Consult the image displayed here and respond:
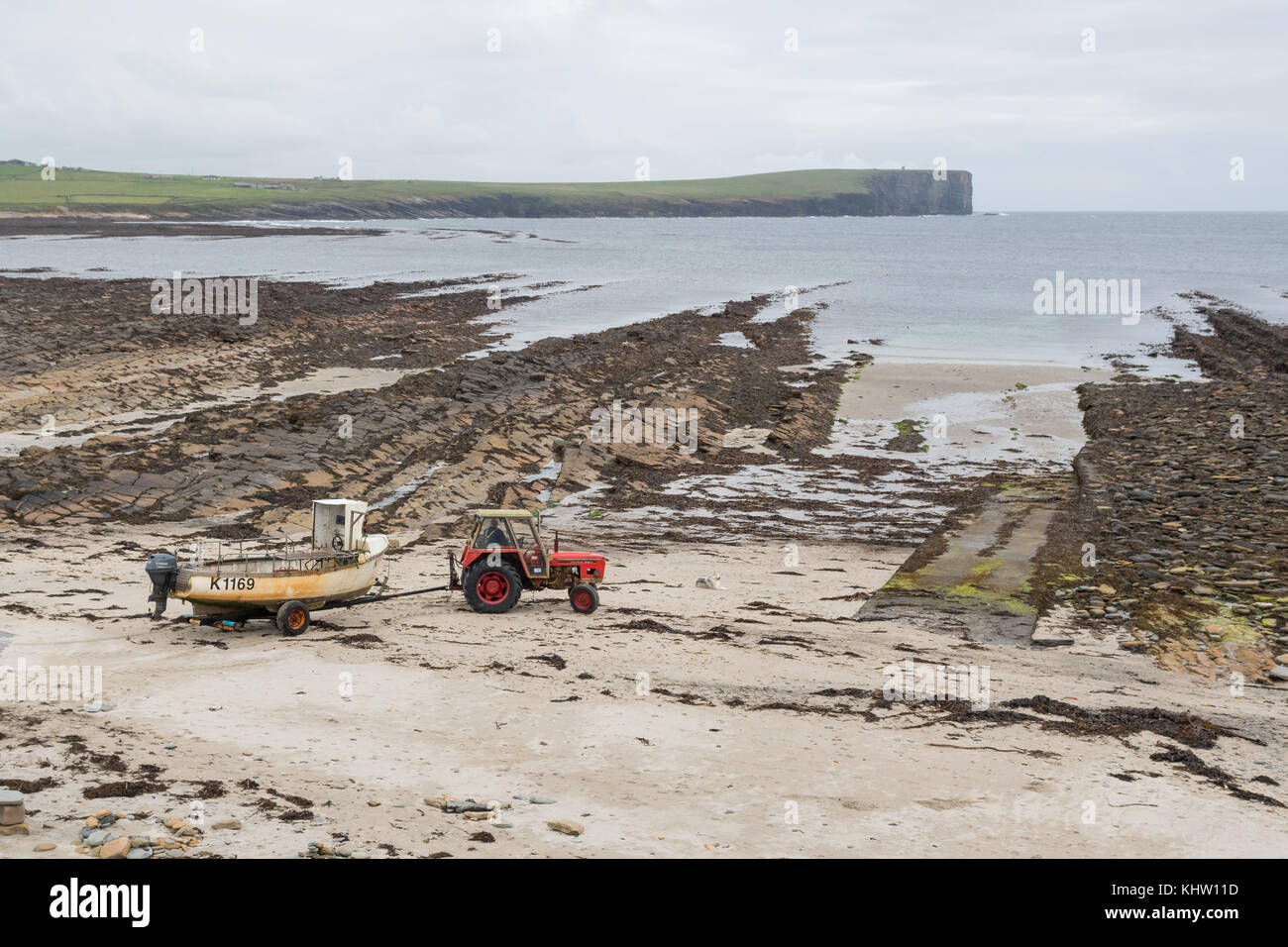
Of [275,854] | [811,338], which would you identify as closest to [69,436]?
[275,854]

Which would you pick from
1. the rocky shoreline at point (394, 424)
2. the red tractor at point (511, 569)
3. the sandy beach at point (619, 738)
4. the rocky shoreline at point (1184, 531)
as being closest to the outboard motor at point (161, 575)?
the sandy beach at point (619, 738)

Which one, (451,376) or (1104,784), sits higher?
(451,376)

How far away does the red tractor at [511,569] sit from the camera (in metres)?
21.5

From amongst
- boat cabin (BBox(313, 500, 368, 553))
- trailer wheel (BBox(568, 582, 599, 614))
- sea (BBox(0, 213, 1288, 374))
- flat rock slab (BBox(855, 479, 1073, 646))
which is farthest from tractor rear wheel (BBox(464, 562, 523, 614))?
sea (BBox(0, 213, 1288, 374))

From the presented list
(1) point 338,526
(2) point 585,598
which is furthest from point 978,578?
(1) point 338,526

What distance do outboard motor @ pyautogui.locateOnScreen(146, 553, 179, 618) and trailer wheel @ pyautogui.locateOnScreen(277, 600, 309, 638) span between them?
71.3 inches

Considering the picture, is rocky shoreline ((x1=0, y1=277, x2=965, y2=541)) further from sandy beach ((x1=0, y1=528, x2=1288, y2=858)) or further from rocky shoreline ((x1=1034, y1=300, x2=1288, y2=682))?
sandy beach ((x1=0, y1=528, x2=1288, y2=858))

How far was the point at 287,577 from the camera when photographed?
19828 mm

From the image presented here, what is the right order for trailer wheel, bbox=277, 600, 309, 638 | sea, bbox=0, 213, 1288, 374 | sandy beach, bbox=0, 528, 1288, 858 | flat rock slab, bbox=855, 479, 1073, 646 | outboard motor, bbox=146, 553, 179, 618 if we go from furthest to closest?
sea, bbox=0, 213, 1288, 374 < flat rock slab, bbox=855, 479, 1073, 646 < trailer wheel, bbox=277, 600, 309, 638 < outboard motor, bbox=146, 553, 179, 618 < sandy beach, bbox=0, 528, 1288, 858

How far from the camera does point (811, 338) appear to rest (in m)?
72.2

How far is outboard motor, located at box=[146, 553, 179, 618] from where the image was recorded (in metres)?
19.0

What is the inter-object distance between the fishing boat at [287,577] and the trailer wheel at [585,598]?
3758 millimetres
